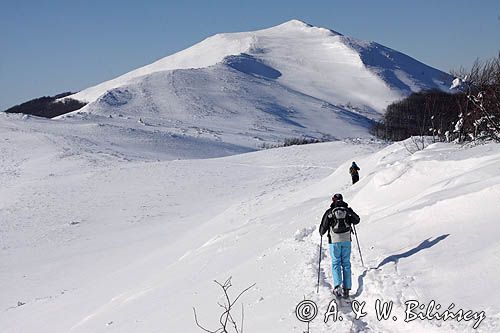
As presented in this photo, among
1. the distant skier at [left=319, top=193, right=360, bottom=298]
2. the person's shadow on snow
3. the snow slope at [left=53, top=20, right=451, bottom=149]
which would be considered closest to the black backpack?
the distant skier at [left=319, top=193, right=360, bottom=298]

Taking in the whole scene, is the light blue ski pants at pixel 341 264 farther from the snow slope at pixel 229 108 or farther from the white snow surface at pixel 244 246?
the snow slope at pixel 229 108

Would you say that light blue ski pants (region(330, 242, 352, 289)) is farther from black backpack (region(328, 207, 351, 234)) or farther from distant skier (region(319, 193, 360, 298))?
black backpack (region(328, 207, 351, 234))

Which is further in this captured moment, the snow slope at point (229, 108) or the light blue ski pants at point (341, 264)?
the snow slope at point (229, 108)

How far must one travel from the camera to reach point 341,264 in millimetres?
9062

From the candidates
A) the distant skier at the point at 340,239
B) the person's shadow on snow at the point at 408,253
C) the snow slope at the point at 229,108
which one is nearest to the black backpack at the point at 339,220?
the distant skier at the point at 340,239

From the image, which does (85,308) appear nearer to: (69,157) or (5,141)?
(69,157)

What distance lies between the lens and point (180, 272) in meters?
15.4

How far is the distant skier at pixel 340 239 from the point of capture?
8.95 meters

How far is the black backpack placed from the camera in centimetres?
920

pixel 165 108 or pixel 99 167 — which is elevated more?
pixel 165 108

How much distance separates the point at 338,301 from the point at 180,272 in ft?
25.2

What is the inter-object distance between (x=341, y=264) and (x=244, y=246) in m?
6.77

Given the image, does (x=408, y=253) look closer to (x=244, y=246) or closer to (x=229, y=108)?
(x=244, y=246)

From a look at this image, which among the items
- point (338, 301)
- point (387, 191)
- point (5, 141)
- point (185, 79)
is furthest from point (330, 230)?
point (185, 79)
